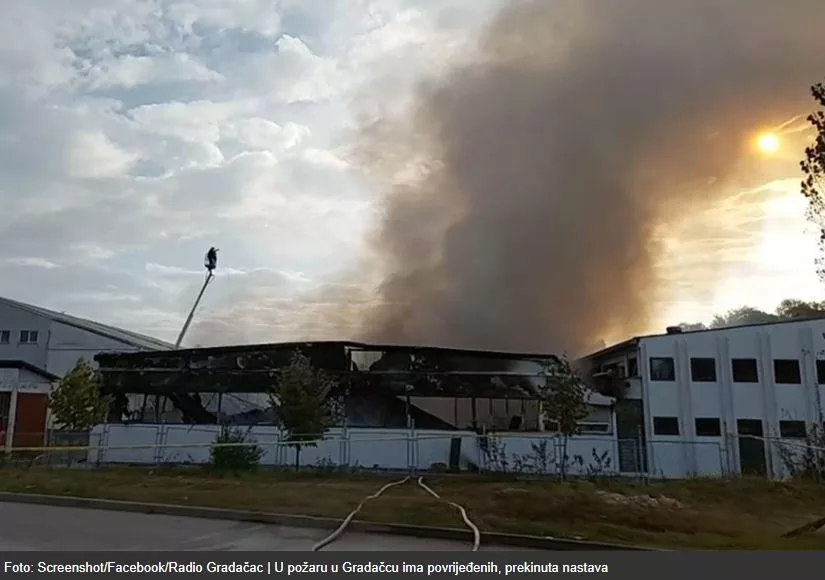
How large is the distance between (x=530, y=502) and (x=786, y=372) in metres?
25.0

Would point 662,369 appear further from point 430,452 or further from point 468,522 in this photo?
point 468,522

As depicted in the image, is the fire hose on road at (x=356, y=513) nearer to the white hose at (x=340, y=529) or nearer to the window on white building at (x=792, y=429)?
the white hose at (x=340, y=529)

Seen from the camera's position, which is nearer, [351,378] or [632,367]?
[351,378]

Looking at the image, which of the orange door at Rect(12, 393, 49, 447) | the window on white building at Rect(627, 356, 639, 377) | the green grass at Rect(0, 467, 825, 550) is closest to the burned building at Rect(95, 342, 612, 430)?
the window on white building at Rect(627, 356, 639, 377)

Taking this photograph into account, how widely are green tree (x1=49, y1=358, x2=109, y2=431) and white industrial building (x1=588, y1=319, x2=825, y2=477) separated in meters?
23.9

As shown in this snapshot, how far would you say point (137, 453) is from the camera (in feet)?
105

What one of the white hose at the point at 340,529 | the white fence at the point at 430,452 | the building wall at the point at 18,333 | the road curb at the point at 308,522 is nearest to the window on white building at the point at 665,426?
the white fence at the point at 430,452

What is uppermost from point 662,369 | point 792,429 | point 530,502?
point 662,369

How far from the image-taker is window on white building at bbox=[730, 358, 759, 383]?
111 feet

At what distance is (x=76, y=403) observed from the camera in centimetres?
3031

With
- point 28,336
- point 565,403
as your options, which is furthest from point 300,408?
point 28,336

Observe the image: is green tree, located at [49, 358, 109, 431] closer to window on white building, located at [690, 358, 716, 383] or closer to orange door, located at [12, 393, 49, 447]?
orange door, located at [12, 393, 49, 447]
